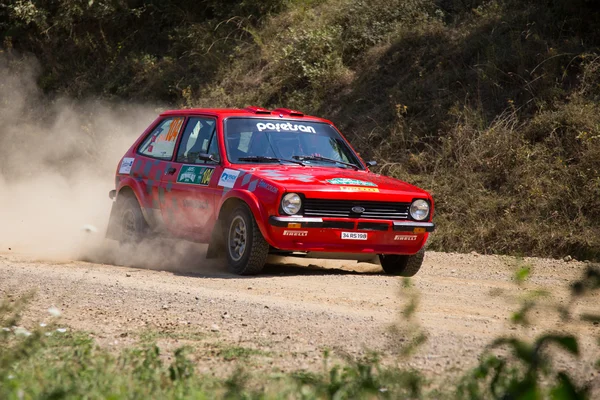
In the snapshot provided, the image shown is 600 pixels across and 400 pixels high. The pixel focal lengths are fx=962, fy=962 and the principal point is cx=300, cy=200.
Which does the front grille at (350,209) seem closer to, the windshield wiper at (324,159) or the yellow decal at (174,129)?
the windshield wiper at (324,159)

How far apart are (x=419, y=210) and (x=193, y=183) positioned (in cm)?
248

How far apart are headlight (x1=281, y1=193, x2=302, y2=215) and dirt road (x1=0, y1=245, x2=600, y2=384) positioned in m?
0.67

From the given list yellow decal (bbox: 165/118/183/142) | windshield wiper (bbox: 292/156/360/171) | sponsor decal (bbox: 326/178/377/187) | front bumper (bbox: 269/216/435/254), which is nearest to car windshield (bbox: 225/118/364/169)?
windshield wiper (bbox: 292/156/360/171)

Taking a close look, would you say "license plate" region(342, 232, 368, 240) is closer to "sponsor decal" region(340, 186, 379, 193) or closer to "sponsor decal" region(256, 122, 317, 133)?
"sponsor decal" region(340, 186, 379, 193)

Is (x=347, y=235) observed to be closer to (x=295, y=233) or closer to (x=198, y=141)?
(x=295, y=233)

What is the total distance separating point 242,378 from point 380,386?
2.08 ft

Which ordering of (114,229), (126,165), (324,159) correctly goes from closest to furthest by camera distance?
(324,159) < (114,229) < (126,165)

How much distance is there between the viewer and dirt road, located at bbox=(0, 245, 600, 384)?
221 inches

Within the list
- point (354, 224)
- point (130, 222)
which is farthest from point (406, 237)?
point (130, 222)

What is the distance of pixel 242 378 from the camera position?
173 inches

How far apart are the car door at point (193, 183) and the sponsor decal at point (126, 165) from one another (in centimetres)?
99

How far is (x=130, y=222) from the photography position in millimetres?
11578

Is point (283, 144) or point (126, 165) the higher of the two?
point (126, 165)

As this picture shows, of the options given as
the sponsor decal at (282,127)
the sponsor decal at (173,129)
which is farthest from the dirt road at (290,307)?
the sponsor decal at (282,127)
